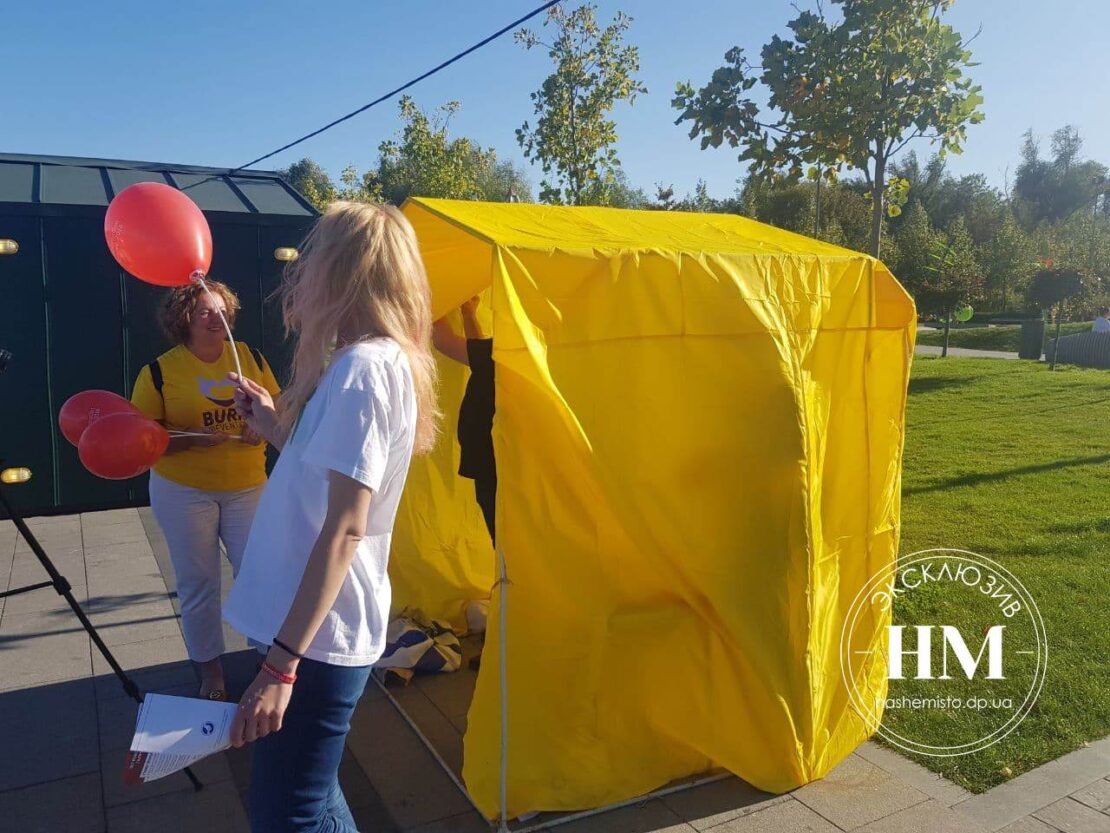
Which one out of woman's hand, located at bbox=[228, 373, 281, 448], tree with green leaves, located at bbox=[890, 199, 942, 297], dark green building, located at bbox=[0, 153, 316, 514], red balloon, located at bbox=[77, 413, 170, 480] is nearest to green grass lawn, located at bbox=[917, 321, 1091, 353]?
tree with green leaves, located at bbox=[890, 199, 942, 297]

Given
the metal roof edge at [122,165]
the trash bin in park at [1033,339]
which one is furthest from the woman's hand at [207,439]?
the trash bin in park at [1033,339]

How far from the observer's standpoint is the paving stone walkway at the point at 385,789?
2996 millimetres

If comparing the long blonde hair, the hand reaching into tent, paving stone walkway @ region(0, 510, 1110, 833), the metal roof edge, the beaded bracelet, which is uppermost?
the metal roof edge

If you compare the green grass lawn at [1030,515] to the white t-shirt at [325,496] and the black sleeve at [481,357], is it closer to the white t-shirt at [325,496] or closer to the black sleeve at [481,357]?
the black sleeve at [481,357]

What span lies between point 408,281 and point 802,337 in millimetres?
1908

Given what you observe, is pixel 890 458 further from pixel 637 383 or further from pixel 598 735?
pixel 598 735

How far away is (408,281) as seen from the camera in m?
1.86

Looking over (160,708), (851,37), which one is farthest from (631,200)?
(160,708)

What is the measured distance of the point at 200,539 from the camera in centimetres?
347

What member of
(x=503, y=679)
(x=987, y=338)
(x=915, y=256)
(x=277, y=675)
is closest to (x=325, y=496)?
(x=277, y=675)

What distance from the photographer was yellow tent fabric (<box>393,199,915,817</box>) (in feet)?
9.44

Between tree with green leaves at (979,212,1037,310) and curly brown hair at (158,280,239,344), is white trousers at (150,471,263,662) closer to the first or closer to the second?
curly brown hair at (158,280,239,344)

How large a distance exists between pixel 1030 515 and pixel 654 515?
550 cm

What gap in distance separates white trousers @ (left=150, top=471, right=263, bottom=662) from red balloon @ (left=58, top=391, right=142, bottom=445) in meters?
0.40
